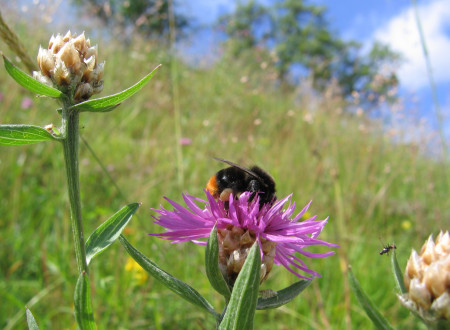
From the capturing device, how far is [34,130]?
0.68 metres

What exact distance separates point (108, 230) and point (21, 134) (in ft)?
0.74

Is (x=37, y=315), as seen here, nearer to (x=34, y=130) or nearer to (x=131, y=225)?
(x=131, y=225)

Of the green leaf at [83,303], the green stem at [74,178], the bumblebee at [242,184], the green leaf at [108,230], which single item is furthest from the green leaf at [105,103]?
the bumblebee at [242,184]

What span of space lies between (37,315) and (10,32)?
134cm

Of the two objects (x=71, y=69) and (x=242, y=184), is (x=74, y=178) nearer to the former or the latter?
(x=71, y=69)

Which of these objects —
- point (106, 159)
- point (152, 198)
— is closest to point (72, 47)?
point (152, 198)

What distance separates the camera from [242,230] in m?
0.86

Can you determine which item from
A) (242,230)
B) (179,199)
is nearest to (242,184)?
(242,230)

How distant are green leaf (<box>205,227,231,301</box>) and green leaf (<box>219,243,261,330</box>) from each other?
2.8 inches

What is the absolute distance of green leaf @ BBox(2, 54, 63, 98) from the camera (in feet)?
2.11

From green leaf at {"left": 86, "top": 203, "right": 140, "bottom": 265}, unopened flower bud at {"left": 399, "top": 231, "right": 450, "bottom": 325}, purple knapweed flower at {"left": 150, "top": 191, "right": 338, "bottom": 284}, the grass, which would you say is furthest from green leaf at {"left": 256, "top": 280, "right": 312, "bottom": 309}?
the grass

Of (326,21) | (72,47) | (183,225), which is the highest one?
(326,21)

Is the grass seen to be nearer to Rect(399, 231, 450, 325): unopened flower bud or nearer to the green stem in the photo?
the green stem

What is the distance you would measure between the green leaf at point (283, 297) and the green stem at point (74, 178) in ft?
1.07
